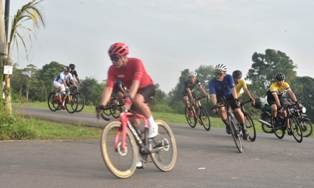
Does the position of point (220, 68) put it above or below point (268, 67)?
below

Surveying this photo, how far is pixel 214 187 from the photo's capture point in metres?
8.19

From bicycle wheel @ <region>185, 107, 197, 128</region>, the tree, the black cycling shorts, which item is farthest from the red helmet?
the tree

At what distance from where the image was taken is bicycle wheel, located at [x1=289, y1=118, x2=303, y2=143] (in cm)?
1631

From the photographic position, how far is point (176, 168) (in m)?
9.90

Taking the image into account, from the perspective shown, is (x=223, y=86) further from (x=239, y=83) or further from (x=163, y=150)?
(x=163, y=150)

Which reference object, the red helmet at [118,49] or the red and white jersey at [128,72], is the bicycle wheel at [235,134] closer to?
the red and white jersey at [128,72]

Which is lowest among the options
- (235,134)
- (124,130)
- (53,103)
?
(235,134)

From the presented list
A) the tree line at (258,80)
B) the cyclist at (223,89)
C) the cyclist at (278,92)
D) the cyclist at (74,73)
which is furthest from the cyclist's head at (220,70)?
the tree line at (258,80)

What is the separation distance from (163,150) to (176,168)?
53 centimetres

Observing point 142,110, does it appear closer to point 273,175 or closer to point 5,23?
point 273,175

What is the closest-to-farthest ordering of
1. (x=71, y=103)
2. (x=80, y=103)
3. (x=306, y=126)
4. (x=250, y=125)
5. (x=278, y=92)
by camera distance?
(x=250, y=125), (x=278, y=92), (x=306, y=126), (x=71, y=103), (x=80, y=103)

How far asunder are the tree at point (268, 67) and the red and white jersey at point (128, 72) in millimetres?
71880

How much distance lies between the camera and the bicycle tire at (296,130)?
16312 millimetres

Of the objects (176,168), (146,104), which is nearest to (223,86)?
(176,168)
